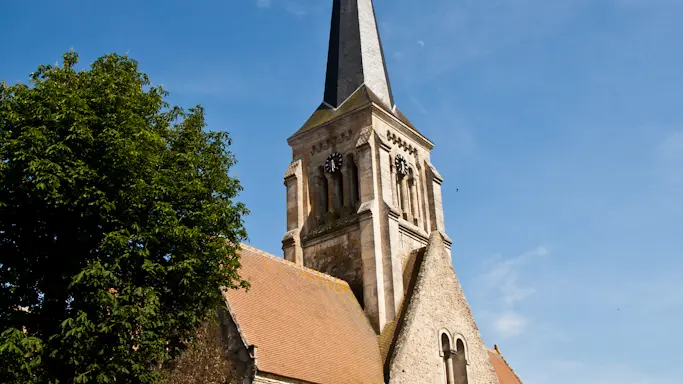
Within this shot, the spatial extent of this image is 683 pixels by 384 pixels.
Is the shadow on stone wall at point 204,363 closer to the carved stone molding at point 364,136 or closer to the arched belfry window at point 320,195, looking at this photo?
the arched belfry window at point 320,195

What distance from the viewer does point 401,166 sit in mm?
28969

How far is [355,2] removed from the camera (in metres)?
32.4

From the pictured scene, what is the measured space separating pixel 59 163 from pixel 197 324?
14.9 feet

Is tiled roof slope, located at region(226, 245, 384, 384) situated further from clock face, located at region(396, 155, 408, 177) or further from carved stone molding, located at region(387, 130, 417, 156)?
carved stone molding, located at region(387, 130, 417, 156)

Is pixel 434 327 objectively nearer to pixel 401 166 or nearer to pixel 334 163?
pixel 401 166

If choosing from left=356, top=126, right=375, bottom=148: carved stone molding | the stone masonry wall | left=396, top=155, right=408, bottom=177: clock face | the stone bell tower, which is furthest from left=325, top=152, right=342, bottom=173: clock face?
the stone masonry wall

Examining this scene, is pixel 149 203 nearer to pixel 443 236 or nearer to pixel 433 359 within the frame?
pixel 433 359

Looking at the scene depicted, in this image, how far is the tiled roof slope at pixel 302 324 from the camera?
1916 centimetres

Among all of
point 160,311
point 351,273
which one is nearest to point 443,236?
point 351,273

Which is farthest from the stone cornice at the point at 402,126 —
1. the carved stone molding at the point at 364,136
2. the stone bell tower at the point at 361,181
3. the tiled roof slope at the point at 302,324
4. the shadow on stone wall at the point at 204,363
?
the shadow on stone wall at the point at 204,363

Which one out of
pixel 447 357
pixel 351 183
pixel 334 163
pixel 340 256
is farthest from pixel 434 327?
pixel 334 163

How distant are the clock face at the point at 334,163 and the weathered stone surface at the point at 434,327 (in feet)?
15.9

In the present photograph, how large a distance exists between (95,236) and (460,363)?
14.8 meters

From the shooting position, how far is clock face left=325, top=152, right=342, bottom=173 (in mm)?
28609
